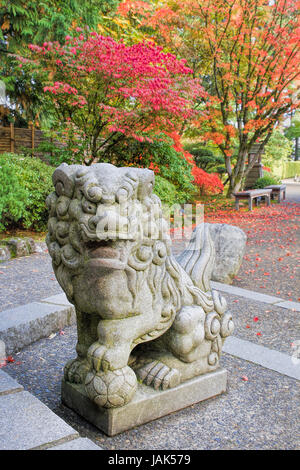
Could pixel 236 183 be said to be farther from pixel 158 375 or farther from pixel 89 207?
pixel 89 207

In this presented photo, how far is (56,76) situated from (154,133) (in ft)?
9.70

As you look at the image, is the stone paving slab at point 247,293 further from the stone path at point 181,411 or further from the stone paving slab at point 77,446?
the stone paving slab at point 77,446

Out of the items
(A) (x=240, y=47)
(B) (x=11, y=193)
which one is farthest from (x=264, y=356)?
(A) (x=240, y=47)

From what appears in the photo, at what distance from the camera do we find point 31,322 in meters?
3.81

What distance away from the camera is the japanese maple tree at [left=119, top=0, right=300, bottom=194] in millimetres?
13320

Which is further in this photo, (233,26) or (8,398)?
(233,26)

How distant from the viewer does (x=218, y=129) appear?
16797 millimetres

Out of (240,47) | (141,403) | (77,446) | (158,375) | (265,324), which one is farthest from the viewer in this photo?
(240,47)

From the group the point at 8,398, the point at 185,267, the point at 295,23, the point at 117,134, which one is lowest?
the point at 8,398

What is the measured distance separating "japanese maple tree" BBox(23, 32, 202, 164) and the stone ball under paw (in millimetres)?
7864

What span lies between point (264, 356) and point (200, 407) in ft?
3.76

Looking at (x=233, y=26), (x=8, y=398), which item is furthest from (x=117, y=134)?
(x=8, y=398)
